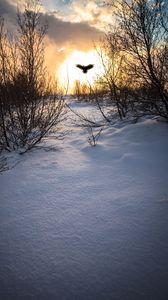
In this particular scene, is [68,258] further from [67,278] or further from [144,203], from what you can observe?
[144,203]

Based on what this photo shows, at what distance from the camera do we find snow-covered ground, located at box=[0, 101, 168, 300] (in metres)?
1.24

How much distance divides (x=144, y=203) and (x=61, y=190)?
1031mm

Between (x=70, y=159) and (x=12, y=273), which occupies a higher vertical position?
(x=70, y=159)

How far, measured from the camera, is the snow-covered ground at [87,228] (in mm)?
1238

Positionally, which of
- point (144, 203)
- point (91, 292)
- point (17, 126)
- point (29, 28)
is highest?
point (29, 28)

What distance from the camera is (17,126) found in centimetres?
405

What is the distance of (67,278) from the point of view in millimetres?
1279

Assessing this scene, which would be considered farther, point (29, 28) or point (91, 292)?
point (29, 28)

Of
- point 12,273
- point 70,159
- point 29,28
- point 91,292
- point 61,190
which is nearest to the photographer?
point 91,292

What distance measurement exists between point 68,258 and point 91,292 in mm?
299

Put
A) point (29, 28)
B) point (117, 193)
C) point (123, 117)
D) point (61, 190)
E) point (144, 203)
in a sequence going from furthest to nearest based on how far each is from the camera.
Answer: point (123, 117)
point (29, 28)
point (61, 190)
point (117, 193)
point (144, 203)

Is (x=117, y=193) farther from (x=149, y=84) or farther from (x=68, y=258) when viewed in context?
(x=149, y=84)

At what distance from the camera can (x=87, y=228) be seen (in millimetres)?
1716

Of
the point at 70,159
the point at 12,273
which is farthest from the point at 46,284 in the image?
the point at 70,159
